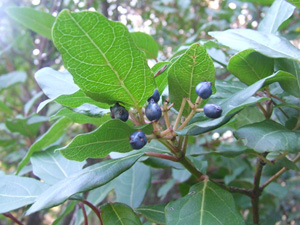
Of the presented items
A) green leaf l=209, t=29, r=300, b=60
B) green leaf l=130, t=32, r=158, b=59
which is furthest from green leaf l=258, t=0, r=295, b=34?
green leaf l=130, t=32, r=158, b=59

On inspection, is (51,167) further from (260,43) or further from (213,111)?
(260,43)

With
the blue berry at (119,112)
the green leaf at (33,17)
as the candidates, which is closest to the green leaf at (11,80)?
the green leaf at (33,17)

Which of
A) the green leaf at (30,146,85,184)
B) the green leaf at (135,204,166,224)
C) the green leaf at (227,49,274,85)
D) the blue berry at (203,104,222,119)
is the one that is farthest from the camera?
the green leaf at (30,146,85,184)

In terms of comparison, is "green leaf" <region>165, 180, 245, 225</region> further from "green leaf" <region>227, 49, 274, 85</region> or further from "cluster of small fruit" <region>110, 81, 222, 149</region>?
"green leaf" <region>227, 49, 274, 85</region>

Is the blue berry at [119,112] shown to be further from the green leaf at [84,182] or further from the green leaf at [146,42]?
the green leaf at [146,42]

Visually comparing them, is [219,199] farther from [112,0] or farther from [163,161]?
[112,0]

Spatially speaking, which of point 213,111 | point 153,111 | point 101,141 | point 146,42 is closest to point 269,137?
point 213,111
